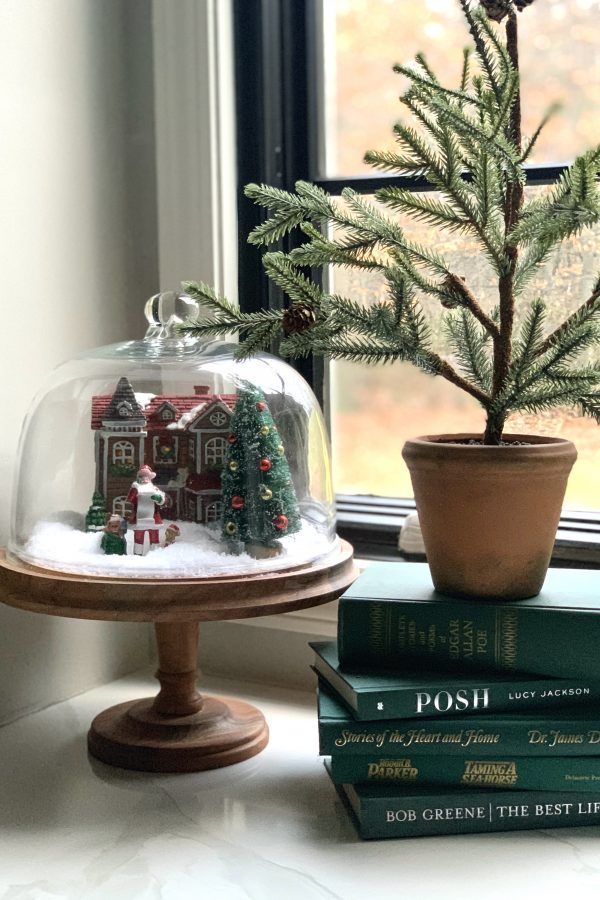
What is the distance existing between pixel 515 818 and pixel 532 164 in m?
0.81

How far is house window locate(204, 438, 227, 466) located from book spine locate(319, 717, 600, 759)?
306mm

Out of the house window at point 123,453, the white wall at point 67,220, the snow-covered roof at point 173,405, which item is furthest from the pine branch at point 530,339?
the white wall at point 67,220

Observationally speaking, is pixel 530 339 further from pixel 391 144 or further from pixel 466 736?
pixel 391 144

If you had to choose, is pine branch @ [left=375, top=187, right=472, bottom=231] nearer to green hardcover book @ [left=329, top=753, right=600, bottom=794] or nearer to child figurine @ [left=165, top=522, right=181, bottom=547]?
child figurine @ [left=165, top=522, right=181, bottom=547]

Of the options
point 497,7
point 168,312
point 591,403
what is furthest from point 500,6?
point 168,312

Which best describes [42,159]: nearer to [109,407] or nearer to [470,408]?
[109,407]

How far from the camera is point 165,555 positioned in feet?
3.43

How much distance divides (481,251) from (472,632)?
0.38 m

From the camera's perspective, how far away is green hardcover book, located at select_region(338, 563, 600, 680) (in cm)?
97

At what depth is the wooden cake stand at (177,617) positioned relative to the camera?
100 centimetres

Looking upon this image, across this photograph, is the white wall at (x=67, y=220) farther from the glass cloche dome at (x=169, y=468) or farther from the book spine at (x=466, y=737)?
the book spine at (x=466, y=737)

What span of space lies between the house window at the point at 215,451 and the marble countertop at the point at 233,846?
35cm

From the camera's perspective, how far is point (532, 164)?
51.8 inches

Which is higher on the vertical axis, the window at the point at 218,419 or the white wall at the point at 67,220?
the white wall at the point at 67,220
